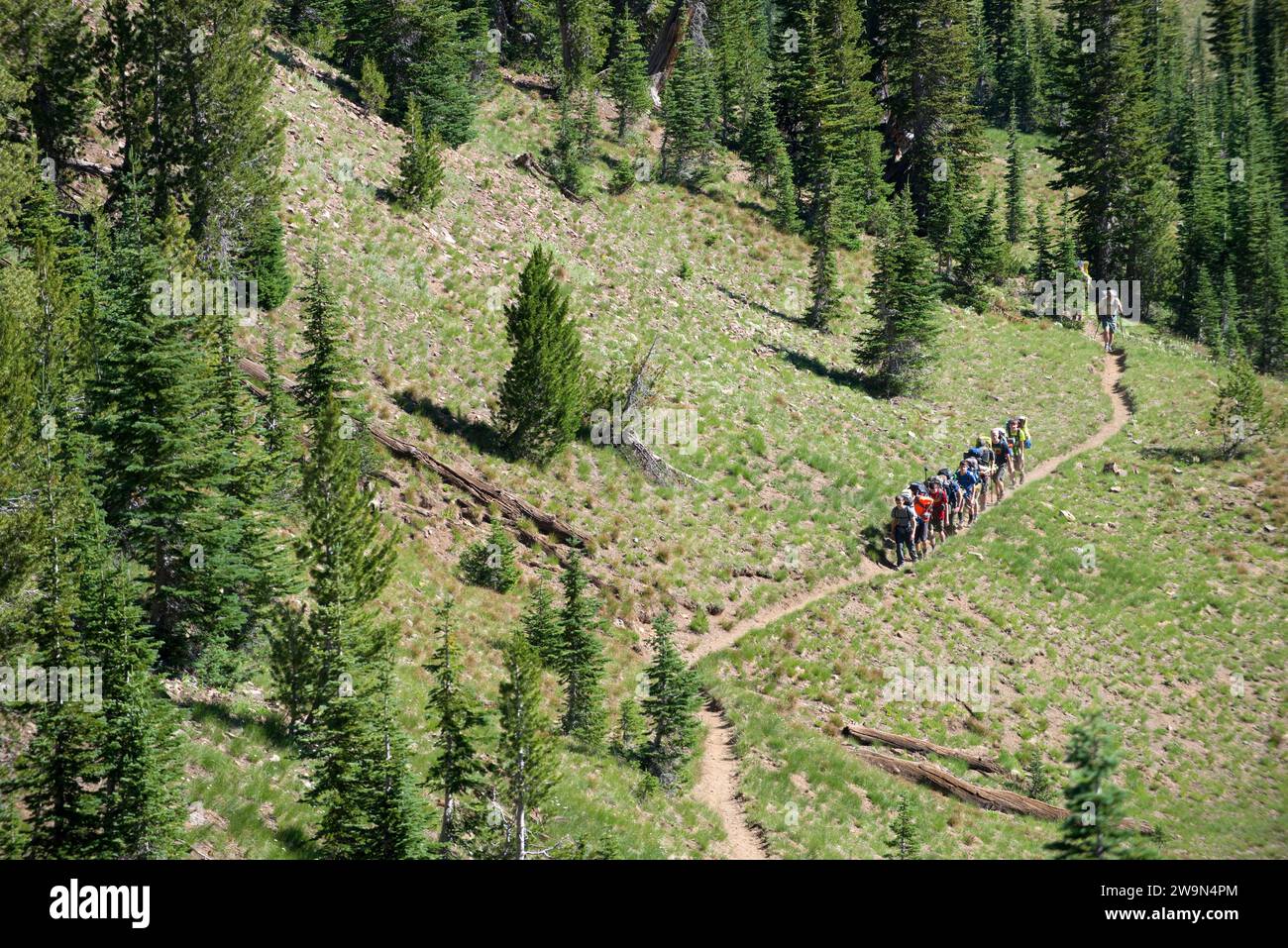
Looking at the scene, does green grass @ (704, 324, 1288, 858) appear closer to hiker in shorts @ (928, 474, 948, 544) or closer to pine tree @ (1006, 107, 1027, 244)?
hiker in shorts @ (928, 474, 948, 544)

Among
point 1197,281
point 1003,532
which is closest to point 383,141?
point 1003,532

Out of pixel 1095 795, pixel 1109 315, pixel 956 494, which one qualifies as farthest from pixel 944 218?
pixel 1095 795

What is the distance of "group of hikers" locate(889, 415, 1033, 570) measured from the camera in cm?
3272

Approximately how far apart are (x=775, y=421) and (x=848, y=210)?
24204 mm

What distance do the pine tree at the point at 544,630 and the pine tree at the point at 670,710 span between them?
97.2 inches

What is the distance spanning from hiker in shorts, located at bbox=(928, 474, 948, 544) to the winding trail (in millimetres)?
2860

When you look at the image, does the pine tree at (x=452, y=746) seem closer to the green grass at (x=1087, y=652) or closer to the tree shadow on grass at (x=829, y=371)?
the green grass at (x=1087, y=652)

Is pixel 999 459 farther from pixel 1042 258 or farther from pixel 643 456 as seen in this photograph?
pixel 1042 258

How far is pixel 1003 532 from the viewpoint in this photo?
34.7 m

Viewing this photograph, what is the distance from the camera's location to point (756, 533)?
107 ft

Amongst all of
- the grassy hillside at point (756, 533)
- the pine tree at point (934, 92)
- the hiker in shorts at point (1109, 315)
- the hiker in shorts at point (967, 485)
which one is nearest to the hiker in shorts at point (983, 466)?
the hiker in shorts at point (967, 485)
